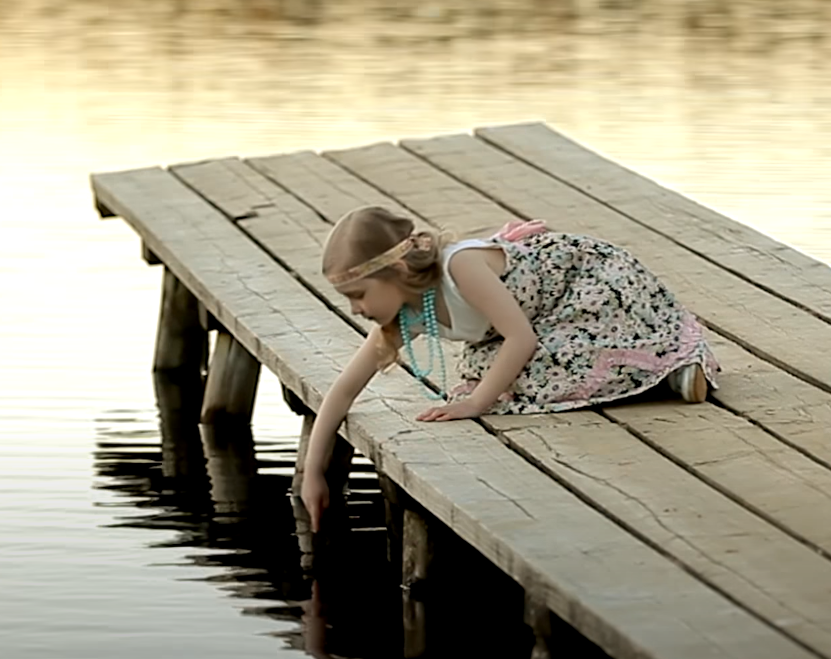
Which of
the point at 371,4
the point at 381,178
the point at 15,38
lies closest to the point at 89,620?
the point at 381,178

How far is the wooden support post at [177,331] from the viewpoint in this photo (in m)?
8.12

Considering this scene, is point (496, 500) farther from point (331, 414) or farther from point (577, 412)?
point (331, 414)

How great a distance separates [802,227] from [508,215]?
2556mm

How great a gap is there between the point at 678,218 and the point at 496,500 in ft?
9.47

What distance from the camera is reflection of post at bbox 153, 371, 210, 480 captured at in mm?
7102

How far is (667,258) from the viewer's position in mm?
6863

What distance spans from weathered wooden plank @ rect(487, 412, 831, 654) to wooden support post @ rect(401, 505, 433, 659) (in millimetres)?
299

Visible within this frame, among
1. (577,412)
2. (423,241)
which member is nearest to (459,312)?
(423,241)

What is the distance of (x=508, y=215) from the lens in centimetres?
755

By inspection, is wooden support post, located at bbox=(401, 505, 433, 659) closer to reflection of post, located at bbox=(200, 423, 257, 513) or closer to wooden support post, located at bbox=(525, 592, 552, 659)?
wooden support post, located at bbox=(525, 592, 552, 659)

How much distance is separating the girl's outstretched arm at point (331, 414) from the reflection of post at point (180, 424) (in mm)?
1631

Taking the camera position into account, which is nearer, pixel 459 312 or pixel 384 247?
pixel 384 247

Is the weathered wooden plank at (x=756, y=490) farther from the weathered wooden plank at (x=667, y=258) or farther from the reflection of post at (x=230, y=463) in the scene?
the reflection of post at (x=230, y=463)

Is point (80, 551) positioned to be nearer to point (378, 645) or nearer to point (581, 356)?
point (378, 645)
